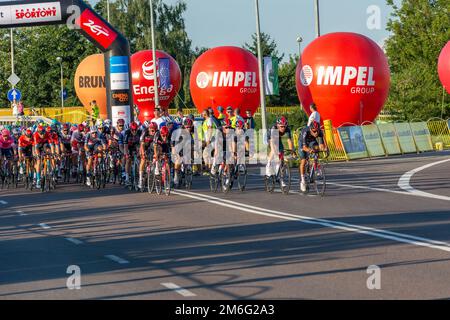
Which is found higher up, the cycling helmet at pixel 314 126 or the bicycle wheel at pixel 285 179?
the cycling helmet at pixel 314 126

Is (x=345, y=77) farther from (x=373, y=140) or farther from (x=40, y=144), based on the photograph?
(x=40, y=144)

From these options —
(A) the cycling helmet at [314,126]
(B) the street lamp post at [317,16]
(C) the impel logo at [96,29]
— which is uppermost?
(B) the street lamp post at [317,16]

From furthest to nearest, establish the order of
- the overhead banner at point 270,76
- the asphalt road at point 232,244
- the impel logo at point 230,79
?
the impel logo at point 230,79 → the overhead banner at point 270,76 → the asphalt road at point 232,244

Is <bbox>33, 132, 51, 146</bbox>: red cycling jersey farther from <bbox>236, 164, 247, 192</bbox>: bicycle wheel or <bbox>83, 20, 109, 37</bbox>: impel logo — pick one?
<bbox>83, 20, 109, 37</bbox>: impel logo

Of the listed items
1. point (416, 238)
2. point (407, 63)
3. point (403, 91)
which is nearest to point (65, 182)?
point (416, 238)

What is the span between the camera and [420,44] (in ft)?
214

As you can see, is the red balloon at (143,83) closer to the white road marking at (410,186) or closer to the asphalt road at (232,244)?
the white road marking at (410,186)

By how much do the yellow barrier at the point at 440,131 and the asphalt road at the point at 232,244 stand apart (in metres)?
19.6

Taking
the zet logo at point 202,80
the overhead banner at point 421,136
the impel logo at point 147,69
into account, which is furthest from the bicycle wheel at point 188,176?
the impel logo at point 147,69

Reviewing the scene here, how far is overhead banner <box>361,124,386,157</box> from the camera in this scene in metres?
37.2

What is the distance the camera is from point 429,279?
432 inches

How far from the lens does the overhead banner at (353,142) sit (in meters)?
36.4

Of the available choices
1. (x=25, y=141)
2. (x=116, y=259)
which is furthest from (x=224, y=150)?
(x=116, y=259)

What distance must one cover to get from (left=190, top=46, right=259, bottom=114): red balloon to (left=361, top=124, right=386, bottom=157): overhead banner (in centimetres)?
1181
